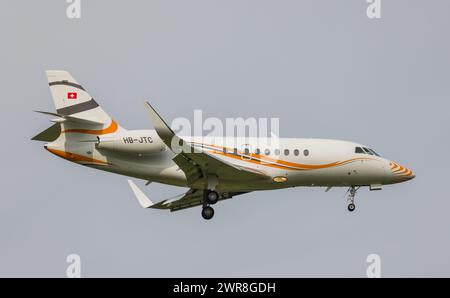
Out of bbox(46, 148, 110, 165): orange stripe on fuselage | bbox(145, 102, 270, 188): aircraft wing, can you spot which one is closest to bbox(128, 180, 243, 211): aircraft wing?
bbox(145, 102, 270, 188): aircraft wing

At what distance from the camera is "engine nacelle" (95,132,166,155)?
1404 inches

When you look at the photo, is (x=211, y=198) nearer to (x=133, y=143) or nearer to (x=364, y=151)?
(x=133, y=143)

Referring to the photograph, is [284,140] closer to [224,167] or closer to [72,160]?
[224,167]

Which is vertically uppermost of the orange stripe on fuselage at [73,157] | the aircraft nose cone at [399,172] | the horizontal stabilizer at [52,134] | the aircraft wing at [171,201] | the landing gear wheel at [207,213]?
the horizontal stabilizer at [52,134]

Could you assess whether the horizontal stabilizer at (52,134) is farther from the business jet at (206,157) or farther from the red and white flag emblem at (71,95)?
the red and white flag emblem at (71,95)

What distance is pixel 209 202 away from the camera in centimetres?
3681

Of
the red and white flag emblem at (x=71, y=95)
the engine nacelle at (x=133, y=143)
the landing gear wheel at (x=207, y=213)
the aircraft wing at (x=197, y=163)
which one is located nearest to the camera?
the aircraft wing at (x=197, y=163)

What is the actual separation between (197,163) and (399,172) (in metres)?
9.28

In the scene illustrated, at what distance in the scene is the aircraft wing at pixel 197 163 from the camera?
33.0 m

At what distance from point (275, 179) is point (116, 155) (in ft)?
22.0

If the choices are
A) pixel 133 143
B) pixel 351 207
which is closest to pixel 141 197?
pixel 133 143

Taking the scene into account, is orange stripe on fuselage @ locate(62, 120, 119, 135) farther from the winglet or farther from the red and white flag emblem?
the winglet

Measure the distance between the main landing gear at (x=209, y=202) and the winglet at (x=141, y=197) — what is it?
14.0 ft

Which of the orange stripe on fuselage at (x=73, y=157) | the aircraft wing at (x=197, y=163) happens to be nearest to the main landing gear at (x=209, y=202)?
the aircraft wing at (x=197, y=163)
